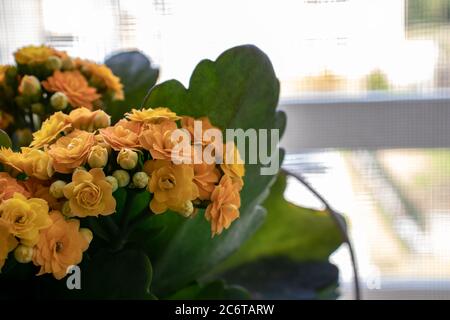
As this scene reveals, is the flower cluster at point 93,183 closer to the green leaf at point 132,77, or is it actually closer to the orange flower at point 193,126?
the orange flower at point 193,126

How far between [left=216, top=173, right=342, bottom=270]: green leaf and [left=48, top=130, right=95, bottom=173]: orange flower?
29cm

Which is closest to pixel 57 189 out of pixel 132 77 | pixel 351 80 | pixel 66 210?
pixel 66 210

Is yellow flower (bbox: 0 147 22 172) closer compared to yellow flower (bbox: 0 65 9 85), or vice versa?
yellow flower (bbox: 0 147 22 172)

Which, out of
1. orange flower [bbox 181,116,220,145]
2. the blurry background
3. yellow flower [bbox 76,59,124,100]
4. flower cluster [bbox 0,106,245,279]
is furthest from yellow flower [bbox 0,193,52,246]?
the blurry background

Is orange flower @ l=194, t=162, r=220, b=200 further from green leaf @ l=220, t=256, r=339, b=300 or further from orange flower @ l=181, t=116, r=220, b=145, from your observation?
green leaf @ l=220, t=256, r=339, b=300

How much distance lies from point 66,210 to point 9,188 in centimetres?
4

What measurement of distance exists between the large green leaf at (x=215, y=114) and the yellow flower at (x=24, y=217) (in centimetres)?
11

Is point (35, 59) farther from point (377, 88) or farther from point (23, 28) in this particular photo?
point (377, 88)

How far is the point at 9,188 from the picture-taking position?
347 millimetres

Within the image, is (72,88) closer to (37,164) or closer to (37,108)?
(37,108)

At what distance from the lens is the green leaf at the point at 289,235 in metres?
0.61

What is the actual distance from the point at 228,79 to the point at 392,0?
1.29 ft

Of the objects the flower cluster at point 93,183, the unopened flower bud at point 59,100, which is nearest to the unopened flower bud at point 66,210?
the flower cluster at point 93,183

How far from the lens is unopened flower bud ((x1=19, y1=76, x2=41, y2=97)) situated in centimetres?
47
